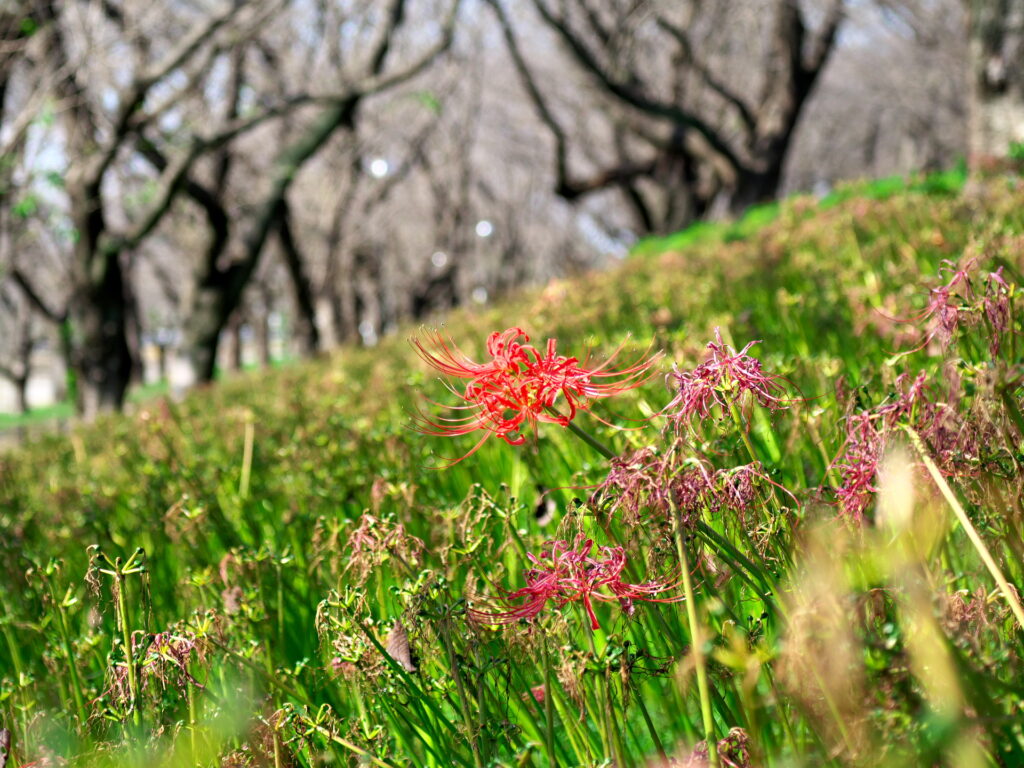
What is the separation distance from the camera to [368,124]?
20875 mm

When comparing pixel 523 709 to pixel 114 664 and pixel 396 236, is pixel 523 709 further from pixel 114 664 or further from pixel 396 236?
pixel 396 236

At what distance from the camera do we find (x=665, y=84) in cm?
2369

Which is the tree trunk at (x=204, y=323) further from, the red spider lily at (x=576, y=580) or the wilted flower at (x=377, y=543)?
the red spider lily at (x=576, y=580)

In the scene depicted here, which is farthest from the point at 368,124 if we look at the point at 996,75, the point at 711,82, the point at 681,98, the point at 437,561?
the point at 437,561

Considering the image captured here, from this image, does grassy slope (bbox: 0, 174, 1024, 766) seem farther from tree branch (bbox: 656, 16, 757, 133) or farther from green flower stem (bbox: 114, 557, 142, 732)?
tree branch (bbox: 656, 16, 757, 133)

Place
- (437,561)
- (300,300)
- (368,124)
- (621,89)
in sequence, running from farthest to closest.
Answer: (368,124), (300,300), (621,89), (437,561)

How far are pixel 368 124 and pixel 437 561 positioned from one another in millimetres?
20264

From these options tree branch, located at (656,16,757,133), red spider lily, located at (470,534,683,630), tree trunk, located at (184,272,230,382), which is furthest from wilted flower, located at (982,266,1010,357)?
tree branch, located at (656,16,757,133)

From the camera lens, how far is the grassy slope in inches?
48.4

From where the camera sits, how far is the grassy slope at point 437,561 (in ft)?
4.03

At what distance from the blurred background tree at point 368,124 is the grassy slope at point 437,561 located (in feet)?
13.7

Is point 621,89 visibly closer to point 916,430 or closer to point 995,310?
point 995,310

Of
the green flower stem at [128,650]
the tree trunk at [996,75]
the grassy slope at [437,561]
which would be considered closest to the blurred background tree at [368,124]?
the tree trunk at [996,75]

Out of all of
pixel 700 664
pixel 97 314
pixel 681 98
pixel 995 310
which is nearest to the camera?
pixel 700 664
